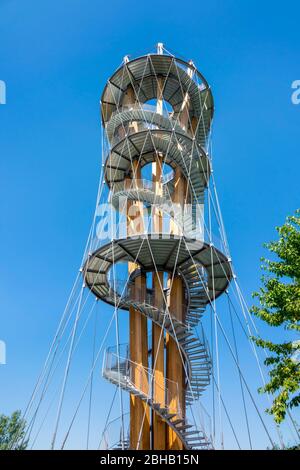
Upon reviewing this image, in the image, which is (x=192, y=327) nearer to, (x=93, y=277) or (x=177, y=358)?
(x=177, y=358)

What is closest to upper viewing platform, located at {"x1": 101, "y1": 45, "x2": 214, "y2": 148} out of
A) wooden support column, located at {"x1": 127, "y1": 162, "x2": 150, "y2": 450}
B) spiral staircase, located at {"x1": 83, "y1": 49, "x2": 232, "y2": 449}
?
spiral staircase, located at {"x1": 83, "y1": 49, "x2": 232, "y2": 449}

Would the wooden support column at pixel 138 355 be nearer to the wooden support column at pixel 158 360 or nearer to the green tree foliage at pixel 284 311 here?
the wooden support column at pixel 158 360

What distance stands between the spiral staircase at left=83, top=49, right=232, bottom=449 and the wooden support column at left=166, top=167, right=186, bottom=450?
0.11 meters

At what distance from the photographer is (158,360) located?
21.4 m

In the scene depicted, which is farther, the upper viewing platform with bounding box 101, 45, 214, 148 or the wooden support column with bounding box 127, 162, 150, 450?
the upper viewing platform with bounding box 101, 45, 214, 148

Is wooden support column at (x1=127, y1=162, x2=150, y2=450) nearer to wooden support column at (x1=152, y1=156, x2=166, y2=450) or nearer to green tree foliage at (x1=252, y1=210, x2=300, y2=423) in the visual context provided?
wooden support column at (x1=152, y1=156, x2=166, y2=450)

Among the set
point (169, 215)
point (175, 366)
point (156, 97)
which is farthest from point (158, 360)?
point (156, 97)

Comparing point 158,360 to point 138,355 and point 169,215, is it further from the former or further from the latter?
point 169,215

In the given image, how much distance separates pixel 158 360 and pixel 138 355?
941mm

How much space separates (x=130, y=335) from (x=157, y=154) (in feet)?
32.4

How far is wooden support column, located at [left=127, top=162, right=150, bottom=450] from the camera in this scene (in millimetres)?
20484

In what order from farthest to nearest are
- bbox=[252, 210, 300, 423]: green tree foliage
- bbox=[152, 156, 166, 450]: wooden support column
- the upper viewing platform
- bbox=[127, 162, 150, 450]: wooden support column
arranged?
the upper viewing platform → bbox=[127, 162, 150, 450]: wooden support column → bbox=[152, 156, 166, 450]: wooden support column → bbox=[252, 210, 300, 423]: green tree foliage

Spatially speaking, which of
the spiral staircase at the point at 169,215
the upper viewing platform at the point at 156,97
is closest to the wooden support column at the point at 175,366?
the spiral staircase at the point at 169,215
